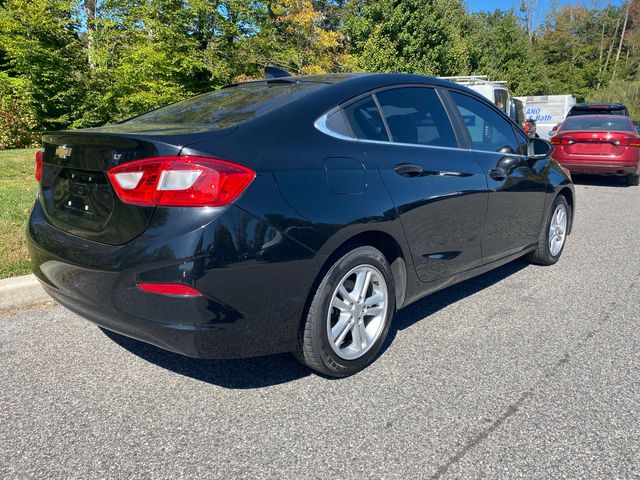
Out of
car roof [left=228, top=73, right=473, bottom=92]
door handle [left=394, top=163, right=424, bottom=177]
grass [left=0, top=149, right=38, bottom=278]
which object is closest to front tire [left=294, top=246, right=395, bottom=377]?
door handle [left=394, top=163, right=424, bottom=177]

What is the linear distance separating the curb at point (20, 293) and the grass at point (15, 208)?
218 millimetres

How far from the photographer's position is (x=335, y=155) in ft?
8.83

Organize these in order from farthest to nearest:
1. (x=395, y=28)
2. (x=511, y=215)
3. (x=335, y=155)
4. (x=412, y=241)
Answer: (x=395, y=28), (x=511, y=215), (x=412, y=241), (x=335, y=155)

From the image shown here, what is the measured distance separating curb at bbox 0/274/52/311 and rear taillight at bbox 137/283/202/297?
6.73ft

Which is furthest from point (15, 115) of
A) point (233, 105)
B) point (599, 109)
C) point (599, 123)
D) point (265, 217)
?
point (599, 109)

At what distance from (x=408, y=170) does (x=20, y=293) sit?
2.94 meters

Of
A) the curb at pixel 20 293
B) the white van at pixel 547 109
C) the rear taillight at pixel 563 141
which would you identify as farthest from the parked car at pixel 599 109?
the curb at pixel 20 293

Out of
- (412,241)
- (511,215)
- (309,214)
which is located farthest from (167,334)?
(511,215)

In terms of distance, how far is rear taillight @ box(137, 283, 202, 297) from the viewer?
2.21 metres

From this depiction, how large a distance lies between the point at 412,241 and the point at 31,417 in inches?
86.2

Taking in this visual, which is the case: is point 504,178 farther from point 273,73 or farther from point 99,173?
point 99,173

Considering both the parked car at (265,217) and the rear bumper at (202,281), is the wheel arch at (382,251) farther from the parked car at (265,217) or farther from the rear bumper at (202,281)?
the rear bumper at (202,281)

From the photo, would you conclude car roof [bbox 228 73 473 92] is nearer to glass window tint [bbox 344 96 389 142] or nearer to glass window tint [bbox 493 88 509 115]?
glass window tint [bbox 344 96 389 142]

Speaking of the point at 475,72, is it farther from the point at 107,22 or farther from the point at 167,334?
the point at 167,334
